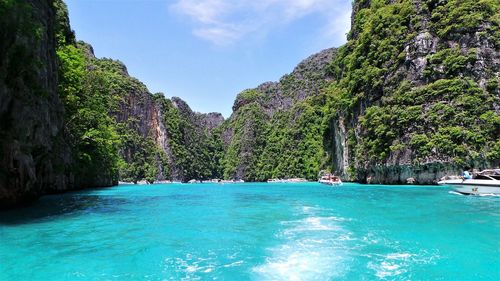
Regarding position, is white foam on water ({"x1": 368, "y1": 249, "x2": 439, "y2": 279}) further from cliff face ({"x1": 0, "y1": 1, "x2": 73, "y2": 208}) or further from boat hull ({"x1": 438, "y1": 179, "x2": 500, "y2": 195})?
boat hull ({"x1": 438, "y1": 179, "x2": 500, "y2": 195})

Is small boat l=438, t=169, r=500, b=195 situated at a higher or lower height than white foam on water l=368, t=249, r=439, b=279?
higher

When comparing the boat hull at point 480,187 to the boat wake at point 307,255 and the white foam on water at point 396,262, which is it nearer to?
the boat wake at point 307,255

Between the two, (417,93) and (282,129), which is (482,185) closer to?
(417,93)

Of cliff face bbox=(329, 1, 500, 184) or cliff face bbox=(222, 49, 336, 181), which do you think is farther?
cliff face bbox=(222, 49, 336, 181)

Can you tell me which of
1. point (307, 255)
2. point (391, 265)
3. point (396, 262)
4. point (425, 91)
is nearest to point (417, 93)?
point (425, 91)

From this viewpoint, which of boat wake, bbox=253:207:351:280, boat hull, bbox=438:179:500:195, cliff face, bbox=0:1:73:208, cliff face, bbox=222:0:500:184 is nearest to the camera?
boat wake, bbox=253:207:351:280

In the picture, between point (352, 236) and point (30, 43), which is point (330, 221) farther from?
point (30, 43)

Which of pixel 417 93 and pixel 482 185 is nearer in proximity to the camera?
pixel 482 185

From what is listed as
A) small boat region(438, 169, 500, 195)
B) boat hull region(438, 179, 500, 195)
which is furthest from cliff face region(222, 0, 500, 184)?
boat hull region(438, 179, 500, 195)

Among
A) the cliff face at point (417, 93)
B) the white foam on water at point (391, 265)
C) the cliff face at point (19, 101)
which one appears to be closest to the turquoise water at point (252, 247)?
the white foam on water at point (391, 265)

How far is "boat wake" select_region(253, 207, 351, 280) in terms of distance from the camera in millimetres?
9609

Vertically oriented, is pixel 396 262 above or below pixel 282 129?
below

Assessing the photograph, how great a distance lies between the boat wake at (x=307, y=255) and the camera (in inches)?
378

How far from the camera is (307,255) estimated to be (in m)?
11.4
